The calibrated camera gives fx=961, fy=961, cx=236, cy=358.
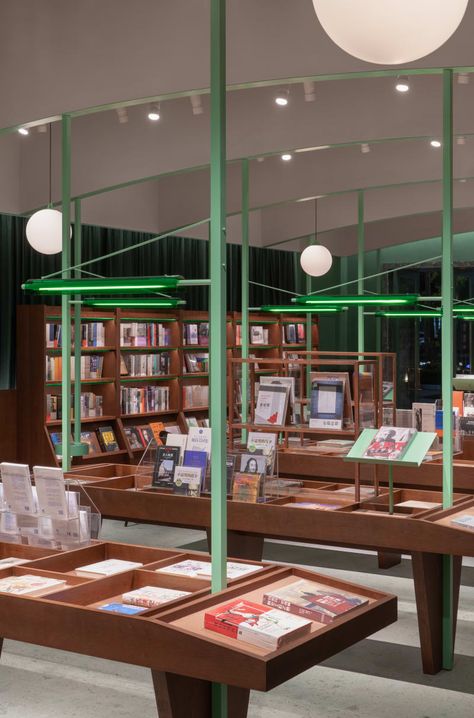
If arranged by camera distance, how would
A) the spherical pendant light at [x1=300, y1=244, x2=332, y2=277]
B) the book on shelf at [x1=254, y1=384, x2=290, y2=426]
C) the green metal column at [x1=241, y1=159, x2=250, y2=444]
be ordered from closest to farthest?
1. the book on shelf at [x1=254, y1=384, x2=290, y2=426]
2. the green metal column at [x1=241, y1=159, x2=250, y2=444]
3. the spherical pendant light at [x1=300, y1=244, x2=332, y2=277]

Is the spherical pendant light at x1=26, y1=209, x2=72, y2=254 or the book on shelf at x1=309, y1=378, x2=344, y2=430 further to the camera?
the spherical pendant light at x1=26, y1=209, x2=72, y2=254

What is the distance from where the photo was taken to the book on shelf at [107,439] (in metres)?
12.0

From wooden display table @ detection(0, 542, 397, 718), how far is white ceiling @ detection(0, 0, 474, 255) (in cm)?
344

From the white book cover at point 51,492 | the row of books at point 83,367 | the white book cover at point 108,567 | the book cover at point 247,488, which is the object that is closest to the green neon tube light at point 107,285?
the white book cover at point 51,492

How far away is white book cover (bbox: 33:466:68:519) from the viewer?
4918 millimetres

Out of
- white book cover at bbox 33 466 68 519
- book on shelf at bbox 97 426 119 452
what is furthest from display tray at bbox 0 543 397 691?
book on shelf at bbox 97 426 119 452

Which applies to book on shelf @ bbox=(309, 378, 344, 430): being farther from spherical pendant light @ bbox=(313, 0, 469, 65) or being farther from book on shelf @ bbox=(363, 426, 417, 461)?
spherical pendant light @ bbox=(313, 0, 469, 65)

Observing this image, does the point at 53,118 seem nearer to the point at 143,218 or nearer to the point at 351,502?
the point at 351,502

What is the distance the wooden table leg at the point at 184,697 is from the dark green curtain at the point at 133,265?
8.25 m

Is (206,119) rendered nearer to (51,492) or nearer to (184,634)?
(51,492)

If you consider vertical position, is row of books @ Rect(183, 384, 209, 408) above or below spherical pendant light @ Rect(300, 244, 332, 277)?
below

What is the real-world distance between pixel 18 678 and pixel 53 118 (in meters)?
3.99

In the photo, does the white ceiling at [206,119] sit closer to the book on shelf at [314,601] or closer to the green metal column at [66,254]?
the green metal column at [66,254]

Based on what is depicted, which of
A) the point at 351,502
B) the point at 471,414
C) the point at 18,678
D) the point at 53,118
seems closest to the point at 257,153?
the point at 53,118
